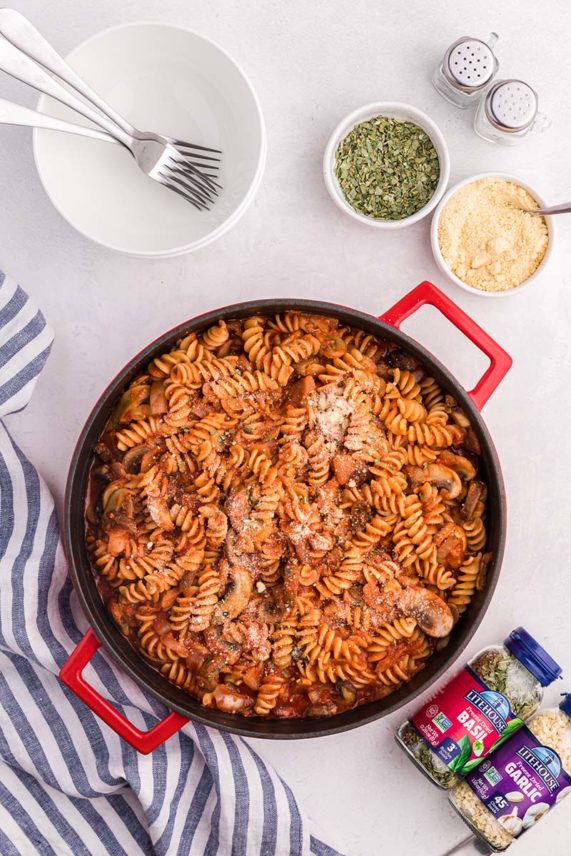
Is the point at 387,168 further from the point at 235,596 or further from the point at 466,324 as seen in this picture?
the point at 235,596

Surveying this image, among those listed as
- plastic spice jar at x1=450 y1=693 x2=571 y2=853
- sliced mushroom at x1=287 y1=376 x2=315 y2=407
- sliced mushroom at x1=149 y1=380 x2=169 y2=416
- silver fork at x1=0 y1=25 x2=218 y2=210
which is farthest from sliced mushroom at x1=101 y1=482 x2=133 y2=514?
plastic spice jar at x1=450 y1=693 x2=571 y2=853

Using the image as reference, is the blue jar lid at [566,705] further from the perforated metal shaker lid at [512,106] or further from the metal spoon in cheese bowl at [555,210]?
the perforated metal shaker lid at [512,106]

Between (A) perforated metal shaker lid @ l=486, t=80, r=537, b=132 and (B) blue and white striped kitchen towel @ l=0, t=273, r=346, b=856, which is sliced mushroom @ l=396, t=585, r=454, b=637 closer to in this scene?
(B) blue and white striped kitchen towel @ l=0, t=273, r=346, b=856

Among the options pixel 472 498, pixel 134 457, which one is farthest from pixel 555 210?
pixel 134 457

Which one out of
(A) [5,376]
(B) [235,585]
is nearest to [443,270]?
(B) [235,585]

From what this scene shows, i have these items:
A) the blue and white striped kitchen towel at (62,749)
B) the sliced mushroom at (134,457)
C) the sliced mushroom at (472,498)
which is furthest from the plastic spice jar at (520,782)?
the sliced mushroom at (134,457)

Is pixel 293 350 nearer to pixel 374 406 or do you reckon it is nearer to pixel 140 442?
pixel 374 406
